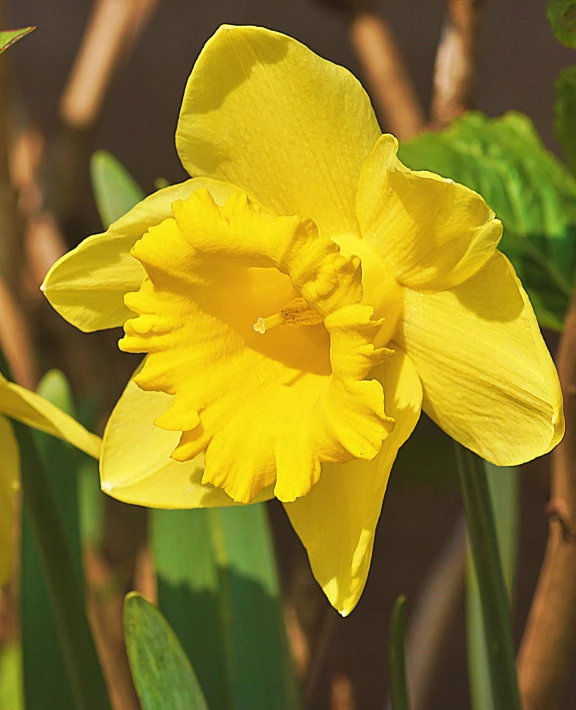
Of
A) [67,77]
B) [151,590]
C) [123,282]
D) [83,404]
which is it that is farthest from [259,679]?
[67,77]

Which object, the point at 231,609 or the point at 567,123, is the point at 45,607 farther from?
the point at 567,123

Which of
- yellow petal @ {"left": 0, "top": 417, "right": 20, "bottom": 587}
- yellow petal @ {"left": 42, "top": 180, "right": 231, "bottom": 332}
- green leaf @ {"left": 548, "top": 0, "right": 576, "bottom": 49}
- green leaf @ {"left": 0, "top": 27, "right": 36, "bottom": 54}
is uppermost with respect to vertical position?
green leaf @ {"left": 0, "top": 27, "right": 36, "bottom": 54}

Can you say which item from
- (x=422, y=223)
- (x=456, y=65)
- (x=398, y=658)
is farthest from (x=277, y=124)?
(x=456, y=65)

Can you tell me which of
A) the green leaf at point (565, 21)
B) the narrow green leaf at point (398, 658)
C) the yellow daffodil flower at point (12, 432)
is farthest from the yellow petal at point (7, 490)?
the green leaf at point (565, 21)

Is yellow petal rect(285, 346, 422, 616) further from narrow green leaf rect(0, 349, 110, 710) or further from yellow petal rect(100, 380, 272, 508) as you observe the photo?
narrow green leaf rect(0, 349, 110, 710)

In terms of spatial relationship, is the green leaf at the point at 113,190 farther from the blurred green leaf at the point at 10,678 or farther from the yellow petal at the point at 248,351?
the blurred green leaf at the point at 10,678

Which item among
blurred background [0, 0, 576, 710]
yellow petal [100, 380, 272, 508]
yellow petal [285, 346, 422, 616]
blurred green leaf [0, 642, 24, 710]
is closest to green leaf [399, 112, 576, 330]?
yellow petal [285, 346, 422, 616]

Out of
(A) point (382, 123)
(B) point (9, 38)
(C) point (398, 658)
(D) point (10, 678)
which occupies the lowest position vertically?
(D) point (10, 678)
